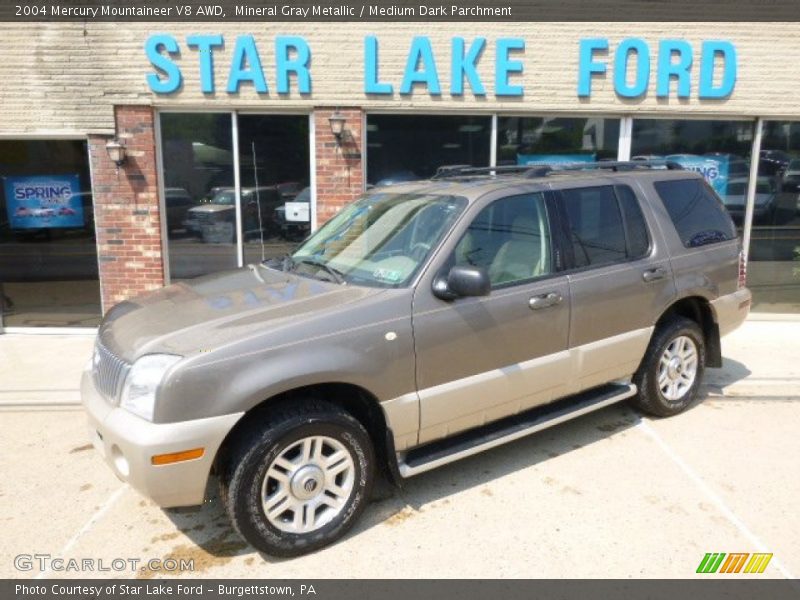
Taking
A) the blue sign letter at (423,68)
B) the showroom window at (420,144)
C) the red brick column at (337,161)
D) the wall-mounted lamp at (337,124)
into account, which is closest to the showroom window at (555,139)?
the showroom window at (420,144)

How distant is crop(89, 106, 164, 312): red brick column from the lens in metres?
7.37

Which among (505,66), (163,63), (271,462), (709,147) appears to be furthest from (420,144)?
(271,462)

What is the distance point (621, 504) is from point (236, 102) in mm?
6112

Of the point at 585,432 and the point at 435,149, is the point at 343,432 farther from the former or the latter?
the point at 435,149

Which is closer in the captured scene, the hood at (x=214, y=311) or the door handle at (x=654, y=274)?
the hood at (x=214, y=311)

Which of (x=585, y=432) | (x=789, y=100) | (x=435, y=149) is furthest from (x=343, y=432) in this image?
(x=789, y=100)

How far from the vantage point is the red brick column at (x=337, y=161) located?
7.43m

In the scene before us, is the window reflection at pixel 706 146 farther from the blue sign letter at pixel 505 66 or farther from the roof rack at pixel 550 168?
the roof rack at pixel 550 168

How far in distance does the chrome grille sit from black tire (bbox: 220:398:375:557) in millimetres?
677

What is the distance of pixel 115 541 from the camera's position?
340 cm

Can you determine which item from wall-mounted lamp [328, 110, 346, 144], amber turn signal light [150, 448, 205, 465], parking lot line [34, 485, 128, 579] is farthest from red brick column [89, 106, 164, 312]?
amber turn signal light [150, 448, 205, 465]

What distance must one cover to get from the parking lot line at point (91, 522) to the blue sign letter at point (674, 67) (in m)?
7.21

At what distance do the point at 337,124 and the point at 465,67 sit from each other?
66.2 inches

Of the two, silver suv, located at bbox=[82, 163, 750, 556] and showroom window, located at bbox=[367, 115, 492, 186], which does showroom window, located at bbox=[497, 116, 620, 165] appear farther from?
silver suv, located at bbox=[82, 163, 750, 556]
